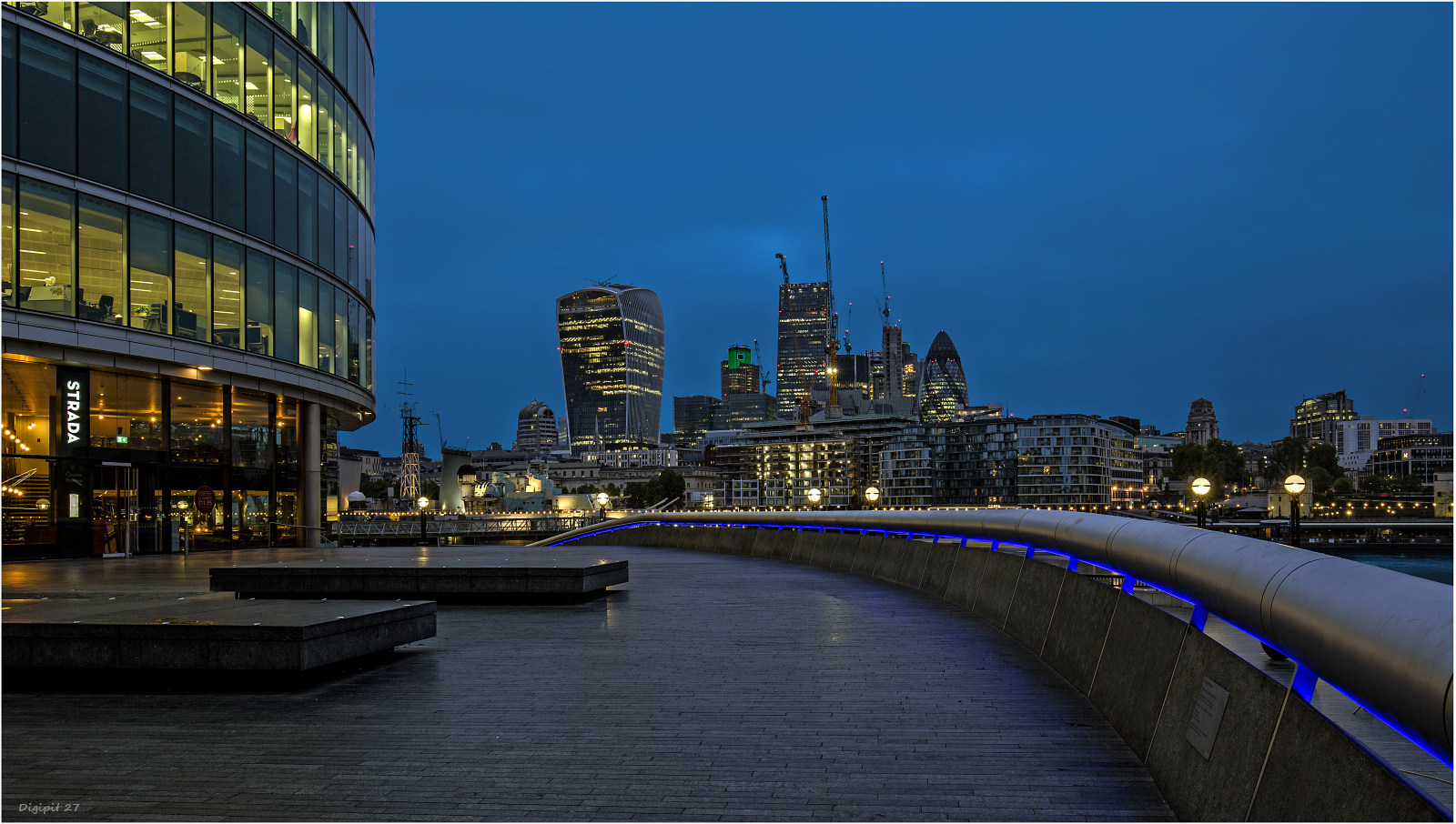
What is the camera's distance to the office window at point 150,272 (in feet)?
87.0

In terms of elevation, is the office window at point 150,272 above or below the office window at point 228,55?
below

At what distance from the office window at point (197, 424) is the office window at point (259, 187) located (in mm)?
5367

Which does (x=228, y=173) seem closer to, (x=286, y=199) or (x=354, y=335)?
(x=286, y=199)

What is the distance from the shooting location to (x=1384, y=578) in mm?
2930

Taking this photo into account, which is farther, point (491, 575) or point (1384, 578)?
point (491, 575)

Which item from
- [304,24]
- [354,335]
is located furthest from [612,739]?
[354,335]

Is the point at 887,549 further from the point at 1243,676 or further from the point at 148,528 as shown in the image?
the point at 148,528

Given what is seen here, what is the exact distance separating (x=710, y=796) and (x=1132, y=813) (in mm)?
2135

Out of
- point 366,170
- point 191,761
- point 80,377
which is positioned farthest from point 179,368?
point 191,761

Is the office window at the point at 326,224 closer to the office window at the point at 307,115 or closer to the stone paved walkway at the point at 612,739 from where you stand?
the office window at the point at 307,115

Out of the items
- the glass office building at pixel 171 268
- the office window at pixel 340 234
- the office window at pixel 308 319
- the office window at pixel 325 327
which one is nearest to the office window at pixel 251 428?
the glass office building at pixel 171 268

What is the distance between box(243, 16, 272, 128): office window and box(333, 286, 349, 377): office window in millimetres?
6938

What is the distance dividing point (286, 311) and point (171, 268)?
195 inches

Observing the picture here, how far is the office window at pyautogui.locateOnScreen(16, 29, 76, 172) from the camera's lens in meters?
24.0
